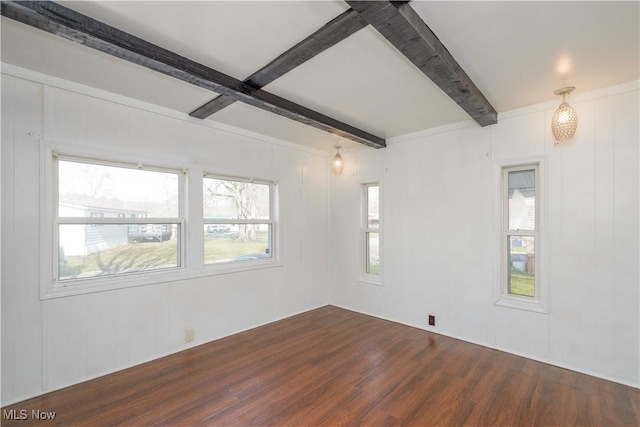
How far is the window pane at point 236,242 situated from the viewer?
11.7ft

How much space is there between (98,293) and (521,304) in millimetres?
4238

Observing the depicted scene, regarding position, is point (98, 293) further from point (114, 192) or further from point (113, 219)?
point (114, 192)

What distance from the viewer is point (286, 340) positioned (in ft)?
11.3

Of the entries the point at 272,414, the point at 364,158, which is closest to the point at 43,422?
the point at 272,414

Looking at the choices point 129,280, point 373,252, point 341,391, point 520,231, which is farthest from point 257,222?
point 520,231

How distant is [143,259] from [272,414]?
202 centimetres

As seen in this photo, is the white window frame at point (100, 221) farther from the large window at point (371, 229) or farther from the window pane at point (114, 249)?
the large window at point (371, 229)

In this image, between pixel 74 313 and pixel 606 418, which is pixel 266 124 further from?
pixel 606 418

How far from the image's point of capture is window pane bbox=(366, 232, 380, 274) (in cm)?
450

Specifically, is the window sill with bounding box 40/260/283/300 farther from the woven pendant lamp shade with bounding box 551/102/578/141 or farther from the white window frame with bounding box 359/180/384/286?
the woven pendant lamp shade with bounding box 551/102/578/141

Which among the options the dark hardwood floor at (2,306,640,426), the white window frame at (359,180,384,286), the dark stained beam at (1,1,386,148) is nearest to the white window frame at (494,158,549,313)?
the dark hardwood floor at (2,306,640,426)

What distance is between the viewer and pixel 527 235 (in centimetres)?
314

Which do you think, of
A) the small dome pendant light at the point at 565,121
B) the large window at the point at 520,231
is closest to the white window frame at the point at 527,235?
the large window at the point at 520,231

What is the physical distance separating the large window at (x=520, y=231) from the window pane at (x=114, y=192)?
378 cm
